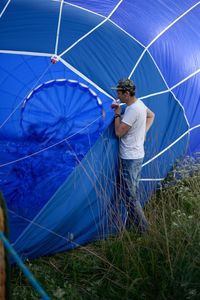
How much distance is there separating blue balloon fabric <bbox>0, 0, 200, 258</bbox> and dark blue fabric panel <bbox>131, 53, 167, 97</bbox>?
1cm

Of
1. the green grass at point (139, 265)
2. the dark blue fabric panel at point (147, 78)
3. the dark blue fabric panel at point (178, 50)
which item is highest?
the dark blue fabric panel at point (178, 50)

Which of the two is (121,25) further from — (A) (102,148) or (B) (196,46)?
(A) (102,148)

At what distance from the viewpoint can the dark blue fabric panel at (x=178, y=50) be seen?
195 inches

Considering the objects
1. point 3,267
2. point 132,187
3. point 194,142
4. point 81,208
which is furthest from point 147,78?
point 3,267

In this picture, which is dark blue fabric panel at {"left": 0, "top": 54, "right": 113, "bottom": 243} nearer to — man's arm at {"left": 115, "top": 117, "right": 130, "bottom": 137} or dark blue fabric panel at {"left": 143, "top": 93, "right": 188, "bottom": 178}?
man's arm at {"left": 115, "top": 117, "right": 130, "bottom": 137}

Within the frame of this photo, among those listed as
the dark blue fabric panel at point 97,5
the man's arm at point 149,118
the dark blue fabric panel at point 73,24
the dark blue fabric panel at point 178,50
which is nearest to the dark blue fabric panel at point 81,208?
the man's arm at point 149,118

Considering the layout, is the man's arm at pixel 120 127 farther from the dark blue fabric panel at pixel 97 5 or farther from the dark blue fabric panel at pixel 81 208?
the dark blue fabric panel at pixel 97 5

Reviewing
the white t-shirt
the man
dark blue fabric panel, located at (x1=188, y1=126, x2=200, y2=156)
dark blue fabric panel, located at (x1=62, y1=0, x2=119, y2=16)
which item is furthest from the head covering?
dark blue fabric panel, located at (x1=188, y1=126, x2=200, y2=156)

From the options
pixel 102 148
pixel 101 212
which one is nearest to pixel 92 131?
pixel 102 148

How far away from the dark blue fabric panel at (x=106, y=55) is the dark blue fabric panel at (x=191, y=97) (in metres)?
0.59

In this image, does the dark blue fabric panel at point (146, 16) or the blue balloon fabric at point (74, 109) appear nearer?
the blue balloon fabric at point (74, 109)

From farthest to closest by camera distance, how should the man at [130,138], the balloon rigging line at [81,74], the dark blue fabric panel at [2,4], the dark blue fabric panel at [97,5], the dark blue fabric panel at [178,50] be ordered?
the dark blue fabric panel at [178,50]
the dark blue fabric panel at [97,5]
the dark blue fabric panel at [2,4]
the balloon rigging line at [81,74]
the man at [130,138]

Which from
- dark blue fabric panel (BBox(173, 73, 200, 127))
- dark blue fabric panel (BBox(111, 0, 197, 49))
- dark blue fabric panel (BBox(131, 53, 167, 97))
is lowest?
dark blue fabric panel (BBox(173, 73, 200, 127))

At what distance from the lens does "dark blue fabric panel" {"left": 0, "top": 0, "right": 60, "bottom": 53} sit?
14.4ft
